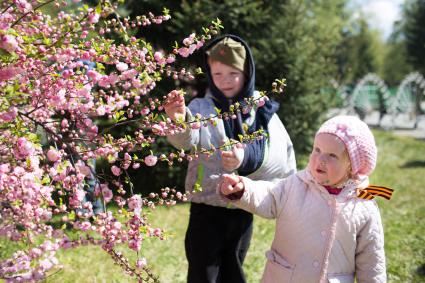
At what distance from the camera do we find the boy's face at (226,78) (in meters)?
2.72

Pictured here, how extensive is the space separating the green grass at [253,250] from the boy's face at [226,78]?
129 centimetres

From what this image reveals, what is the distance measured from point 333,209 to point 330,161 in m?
0.25

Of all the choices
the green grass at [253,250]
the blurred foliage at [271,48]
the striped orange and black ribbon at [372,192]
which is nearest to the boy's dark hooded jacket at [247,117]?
the striped orange and black ribbon at [372,192]

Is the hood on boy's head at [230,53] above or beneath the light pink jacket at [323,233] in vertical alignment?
above

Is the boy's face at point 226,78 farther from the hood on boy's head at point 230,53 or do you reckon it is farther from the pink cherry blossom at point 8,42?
the pink cherry blossom at point 8,42

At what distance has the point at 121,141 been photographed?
76.8 inches

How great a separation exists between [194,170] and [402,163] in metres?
8.56

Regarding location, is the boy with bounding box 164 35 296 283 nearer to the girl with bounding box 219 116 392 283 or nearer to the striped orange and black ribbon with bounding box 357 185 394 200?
the girl with bounding box 219 116 392 283

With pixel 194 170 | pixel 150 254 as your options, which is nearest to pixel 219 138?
pixel 194 170

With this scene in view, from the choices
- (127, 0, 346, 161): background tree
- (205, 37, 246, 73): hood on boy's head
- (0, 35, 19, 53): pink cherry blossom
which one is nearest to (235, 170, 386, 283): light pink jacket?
(205, 37, 246, 73): hood on boy's head

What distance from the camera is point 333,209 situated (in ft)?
7.45

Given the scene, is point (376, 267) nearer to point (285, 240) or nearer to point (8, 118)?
point (285, 240)

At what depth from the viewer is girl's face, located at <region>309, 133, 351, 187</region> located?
221cm

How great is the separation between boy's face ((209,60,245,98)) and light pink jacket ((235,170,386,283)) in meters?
0.66
